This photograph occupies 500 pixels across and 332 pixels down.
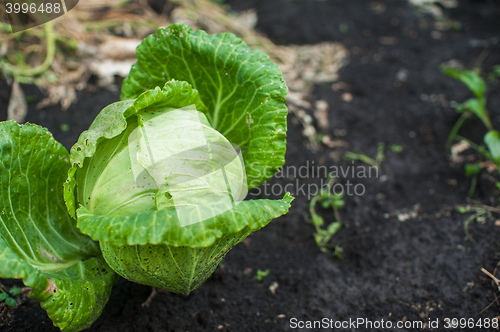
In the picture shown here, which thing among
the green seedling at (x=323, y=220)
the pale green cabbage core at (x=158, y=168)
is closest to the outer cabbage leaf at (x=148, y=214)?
the pale green cabbage core at (x=158, y=168)

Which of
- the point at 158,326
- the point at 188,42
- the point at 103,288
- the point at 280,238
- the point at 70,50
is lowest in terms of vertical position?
the point at 280,238

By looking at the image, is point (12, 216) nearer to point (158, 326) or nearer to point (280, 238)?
point (158, 326)

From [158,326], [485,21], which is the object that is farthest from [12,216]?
[485,21]

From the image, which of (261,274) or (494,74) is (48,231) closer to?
(261,274)

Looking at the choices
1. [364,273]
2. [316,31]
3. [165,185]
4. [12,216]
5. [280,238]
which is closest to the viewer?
[165,185]

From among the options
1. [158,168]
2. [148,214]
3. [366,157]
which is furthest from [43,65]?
[366,157]

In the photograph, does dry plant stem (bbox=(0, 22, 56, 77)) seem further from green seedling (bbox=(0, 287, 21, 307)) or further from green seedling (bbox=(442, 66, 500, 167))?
green seedling (bbox=(442, 66, 500, 167))

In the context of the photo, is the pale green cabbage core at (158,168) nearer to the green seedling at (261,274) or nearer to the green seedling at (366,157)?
the green seedling at (261,274)

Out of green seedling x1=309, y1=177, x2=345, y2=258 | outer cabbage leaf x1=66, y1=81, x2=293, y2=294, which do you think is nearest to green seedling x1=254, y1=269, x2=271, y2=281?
green seedling x1=309, y1=177, x2=345, y2=258
